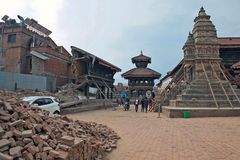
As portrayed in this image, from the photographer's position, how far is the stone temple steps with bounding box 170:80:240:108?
21281mm

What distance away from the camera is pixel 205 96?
866 inches

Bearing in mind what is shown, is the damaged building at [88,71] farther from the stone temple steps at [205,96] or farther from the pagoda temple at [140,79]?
→ the stone temple steps at [205,96]

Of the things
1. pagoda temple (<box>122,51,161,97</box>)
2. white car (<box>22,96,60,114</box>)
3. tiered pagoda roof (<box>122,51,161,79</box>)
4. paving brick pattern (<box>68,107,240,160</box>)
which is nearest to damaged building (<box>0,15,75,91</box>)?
tiered pagoda roof (<box>122,51,161,79</box>)

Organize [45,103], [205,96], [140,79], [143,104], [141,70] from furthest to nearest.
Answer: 1. [141,70]
2. [140,79]
3. [143,104]
4. [205,96]
5. [45,103]

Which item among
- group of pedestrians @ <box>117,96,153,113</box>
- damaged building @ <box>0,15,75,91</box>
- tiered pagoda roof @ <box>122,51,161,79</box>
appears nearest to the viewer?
group of pedestrians @ <box>117,96,153,113</box>

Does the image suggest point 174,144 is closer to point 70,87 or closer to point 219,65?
point 219,65

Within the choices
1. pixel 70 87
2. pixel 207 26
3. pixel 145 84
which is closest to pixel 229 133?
pixel 207 26

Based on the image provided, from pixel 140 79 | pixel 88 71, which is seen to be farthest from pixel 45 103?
pixel 140 79

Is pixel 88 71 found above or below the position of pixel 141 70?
below

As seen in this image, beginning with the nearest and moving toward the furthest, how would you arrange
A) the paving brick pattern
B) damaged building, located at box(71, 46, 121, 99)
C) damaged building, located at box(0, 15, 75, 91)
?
1. the paving brick pattern
2. damaged building, located at box(71, 46, 121, 99)
3. damaged building, located at box(0, 15, 75, 91)

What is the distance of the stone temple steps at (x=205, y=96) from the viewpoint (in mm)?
21281

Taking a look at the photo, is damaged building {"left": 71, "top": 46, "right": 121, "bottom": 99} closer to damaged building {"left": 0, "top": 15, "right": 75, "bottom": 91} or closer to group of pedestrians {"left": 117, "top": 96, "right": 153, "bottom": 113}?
damaged building {"left": 0, "top": 15, "right": 75, "bottom": 91}

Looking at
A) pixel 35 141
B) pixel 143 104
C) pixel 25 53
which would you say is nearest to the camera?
pixel 35 141

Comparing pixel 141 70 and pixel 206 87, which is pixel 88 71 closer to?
pixel 206 87
